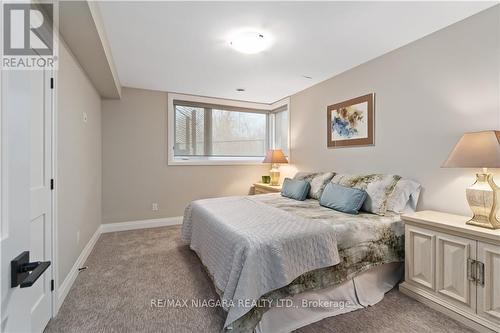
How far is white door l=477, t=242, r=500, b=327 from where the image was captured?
5.24 feet

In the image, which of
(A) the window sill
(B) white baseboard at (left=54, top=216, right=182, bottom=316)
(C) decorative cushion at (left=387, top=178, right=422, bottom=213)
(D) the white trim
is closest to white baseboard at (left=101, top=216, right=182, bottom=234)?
(B) white baseboard at (left=54, top=216, right=182, bottom=316)

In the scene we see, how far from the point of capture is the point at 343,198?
256 cm

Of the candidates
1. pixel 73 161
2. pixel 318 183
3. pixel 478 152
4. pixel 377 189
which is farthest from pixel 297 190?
pixel 73 161

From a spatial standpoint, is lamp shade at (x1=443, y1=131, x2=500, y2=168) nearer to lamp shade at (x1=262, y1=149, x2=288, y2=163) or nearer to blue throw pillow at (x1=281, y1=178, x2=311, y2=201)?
blue throw pillow at (x1=281, y1=178, x2=311, y2=201)

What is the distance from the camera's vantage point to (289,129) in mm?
4535

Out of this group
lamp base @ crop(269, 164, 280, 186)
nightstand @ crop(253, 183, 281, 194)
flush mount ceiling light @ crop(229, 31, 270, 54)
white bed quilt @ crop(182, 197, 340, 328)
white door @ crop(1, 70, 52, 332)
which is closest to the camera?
white door @ crop(1, 70, 52, 332)

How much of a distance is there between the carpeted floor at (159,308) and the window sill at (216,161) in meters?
1.89

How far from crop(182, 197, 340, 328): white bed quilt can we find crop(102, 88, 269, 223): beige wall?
217 cm

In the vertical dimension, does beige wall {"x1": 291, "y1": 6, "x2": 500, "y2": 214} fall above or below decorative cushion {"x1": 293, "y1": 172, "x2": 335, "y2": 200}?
above

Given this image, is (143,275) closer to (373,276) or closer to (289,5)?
(373,276)

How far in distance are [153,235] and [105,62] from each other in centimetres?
247

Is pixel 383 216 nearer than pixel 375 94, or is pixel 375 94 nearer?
pixel 383 216

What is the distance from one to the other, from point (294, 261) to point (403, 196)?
4.96 ft

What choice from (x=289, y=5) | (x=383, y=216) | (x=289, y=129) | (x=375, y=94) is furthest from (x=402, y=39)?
(x=289, y=129)
